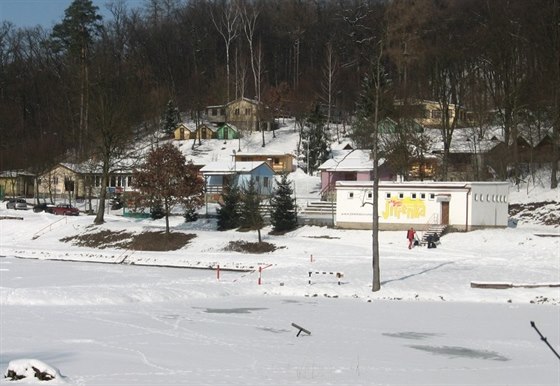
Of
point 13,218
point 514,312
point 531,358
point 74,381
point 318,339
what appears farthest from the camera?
point 13,218

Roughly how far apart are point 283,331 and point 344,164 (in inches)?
1708

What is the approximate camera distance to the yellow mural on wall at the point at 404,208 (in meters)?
44.3

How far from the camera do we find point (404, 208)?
4469 centimetres

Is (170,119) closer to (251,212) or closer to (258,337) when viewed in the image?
(251,212)

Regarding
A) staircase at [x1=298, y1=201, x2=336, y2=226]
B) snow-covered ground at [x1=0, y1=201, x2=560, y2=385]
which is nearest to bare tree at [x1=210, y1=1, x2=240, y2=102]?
staircase at [x1=298, y1=201, x2=336, y2=226]

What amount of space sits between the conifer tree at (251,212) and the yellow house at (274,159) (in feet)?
88.0

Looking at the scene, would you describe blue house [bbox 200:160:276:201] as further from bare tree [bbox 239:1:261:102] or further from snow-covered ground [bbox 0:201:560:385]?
bare tree [bbox 239:1:261:102]

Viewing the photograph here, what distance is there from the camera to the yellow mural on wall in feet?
145

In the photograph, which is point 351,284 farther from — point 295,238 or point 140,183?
point 140,183

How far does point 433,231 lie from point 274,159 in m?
37.5

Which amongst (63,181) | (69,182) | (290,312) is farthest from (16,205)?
(290,312)

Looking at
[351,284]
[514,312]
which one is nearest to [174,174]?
[351,284]

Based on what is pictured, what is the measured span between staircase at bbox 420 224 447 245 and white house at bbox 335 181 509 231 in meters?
0.59

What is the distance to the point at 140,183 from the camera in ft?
157
